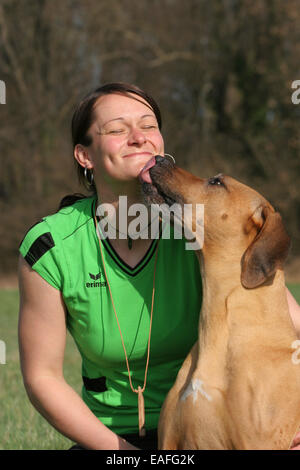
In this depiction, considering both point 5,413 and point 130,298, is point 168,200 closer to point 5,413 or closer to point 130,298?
point 130,298

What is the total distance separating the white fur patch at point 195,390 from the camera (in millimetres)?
2590

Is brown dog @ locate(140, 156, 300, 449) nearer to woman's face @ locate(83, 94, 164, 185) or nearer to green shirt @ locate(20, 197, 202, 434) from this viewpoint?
woman's face @ locate(83, 94, 164, 185)

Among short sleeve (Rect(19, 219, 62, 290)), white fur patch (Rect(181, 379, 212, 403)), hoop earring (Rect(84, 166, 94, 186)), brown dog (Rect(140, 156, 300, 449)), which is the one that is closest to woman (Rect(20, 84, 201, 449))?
short sleeve (Rect(19, 219, 62, 290))

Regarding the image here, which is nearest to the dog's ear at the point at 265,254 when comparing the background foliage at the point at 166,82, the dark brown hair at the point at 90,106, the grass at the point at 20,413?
the dark brown hair at the point at 90,106

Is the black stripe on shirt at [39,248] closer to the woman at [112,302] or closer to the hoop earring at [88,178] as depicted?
the woman at [112,302]

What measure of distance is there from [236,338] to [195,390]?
0.89 ft

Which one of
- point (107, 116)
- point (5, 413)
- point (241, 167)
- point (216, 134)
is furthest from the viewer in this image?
point (216, 134)

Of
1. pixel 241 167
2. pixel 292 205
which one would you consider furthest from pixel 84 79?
pixel 292 205

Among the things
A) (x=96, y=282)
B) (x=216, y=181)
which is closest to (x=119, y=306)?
(x=96, y=282)

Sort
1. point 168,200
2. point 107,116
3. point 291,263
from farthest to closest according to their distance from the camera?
point 291,263, point 107,116, point 168,200

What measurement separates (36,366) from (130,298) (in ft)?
1.80

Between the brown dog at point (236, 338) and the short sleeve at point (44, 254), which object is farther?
the short sleeve at point (44, 254)

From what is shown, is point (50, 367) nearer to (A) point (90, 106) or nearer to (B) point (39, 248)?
(B) point (39, 248)

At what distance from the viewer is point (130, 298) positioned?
311 centimetres
